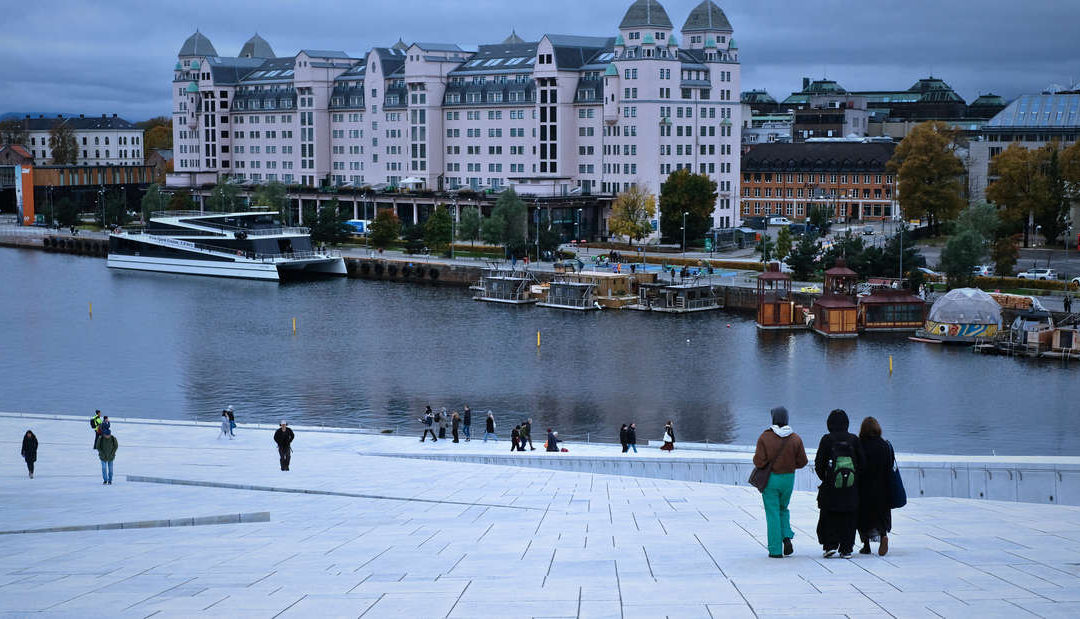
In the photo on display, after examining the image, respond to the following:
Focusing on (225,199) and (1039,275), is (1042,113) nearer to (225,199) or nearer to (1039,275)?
(1039,275)

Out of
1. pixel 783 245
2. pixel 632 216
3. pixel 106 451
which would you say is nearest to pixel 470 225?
pixel 632 216

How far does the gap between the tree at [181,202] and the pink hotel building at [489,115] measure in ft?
12.9

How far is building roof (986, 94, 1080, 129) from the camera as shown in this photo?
368 feet

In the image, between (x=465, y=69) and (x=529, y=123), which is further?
(x=465, y=69)

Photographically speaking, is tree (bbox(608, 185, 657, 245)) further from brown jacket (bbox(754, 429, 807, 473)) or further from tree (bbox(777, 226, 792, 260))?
brown jacket (bbox(754, 429, 807, 473))

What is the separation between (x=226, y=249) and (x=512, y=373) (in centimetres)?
5612

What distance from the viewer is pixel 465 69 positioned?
405ft

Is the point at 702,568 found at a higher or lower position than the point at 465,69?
lower

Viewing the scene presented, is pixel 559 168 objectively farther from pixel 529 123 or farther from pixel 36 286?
pixel 36 286

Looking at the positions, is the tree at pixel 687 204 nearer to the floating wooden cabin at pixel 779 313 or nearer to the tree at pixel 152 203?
the floating wooden cabin at pixel 779 313

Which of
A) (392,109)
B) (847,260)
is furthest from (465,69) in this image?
(847,260)

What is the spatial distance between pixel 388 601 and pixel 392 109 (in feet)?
385

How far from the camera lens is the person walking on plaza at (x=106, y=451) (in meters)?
24.8

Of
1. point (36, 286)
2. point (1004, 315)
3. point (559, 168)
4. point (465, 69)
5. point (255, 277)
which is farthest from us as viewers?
point (465, 69)
